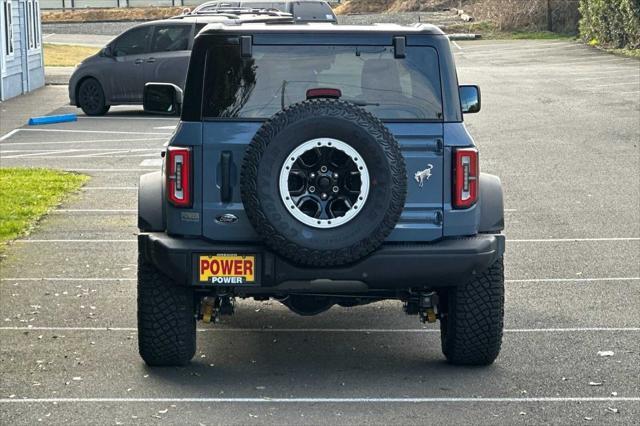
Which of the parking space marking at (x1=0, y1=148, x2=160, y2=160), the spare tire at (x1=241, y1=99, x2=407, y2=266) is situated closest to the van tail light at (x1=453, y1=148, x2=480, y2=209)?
the spare tire at (x1=241, y1=99, x2=407, y2=266)

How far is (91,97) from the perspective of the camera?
26953 mm

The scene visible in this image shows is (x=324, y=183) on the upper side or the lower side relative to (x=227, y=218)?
upper

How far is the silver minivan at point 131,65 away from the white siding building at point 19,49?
2964 millimetres

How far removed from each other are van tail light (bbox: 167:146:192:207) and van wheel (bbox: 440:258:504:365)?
161 cm

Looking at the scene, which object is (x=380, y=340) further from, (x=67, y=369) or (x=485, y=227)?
(x=67, y=369)

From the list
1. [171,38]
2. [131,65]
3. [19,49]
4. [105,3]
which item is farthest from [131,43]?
[105,3]

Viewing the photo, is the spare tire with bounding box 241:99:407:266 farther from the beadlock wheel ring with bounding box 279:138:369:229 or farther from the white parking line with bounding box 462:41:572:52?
the white parking line with bounding box 462:41:572:52

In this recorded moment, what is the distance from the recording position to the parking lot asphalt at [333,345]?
7.41 m

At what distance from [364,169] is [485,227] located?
109 centimetres

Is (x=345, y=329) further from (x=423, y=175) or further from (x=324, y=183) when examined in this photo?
(x=324, y=183)

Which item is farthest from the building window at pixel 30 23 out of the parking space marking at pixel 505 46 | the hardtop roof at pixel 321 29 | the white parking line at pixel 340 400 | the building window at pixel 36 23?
the white parking line at pixel 340 400

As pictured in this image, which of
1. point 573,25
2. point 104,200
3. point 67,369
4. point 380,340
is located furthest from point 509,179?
point 573,25

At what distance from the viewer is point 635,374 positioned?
806 cm

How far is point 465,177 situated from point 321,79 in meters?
0.96
